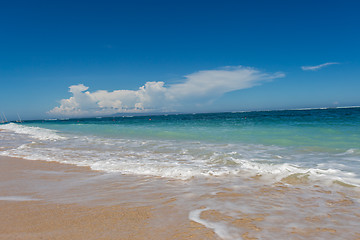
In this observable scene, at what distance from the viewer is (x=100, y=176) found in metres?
6.11

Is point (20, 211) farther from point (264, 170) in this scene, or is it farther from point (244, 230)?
point (264, 170)

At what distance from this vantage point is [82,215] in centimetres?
346

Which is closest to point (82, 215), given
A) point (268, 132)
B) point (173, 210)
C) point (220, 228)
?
point (173, 210)

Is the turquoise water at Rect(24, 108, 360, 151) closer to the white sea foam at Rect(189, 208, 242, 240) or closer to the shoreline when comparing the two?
the shoreline

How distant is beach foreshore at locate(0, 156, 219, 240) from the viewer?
2.86 m

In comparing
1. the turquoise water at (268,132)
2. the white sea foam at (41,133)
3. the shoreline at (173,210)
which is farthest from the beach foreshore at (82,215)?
the white sea foam at (41,133)

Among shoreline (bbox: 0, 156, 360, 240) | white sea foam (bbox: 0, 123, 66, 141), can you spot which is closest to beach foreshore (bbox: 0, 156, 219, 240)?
shoreline (bbox: 0, 156, 360, 240)

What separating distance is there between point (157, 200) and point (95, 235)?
1487 mm

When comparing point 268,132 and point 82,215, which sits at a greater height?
point 82,215

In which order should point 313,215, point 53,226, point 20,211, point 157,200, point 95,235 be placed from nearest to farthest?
Answer: 1. point 95,235
2. point 53,226
3. point 313,215
4. point 20,211
5. point 157,200

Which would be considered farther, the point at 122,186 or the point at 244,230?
the point at 122,186

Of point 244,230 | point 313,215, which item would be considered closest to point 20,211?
point 244,230

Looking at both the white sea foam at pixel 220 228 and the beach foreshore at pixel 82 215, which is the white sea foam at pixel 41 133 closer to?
the beach foreshore at pixel 82 215

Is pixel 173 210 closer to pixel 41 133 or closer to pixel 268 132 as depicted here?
pixel 268 132
